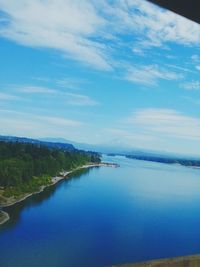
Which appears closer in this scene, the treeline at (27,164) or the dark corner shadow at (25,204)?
the dark corner shadow at (25,204)

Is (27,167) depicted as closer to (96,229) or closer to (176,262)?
(96,229)

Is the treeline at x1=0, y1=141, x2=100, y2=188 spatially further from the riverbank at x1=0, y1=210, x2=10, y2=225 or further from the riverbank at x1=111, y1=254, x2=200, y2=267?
the riverbank at x1=111, y1=254, x2=200, y2=267

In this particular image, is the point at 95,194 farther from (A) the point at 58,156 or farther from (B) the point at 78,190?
(A) the point at 58,156

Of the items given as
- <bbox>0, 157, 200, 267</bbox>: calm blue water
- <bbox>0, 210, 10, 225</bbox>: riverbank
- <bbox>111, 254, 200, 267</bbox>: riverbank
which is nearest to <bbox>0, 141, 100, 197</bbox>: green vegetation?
<bbox>0, 157, 200, 267</bbox>: calm blue water

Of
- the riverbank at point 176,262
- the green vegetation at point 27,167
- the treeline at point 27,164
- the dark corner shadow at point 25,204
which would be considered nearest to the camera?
the riverbank at point 176,262

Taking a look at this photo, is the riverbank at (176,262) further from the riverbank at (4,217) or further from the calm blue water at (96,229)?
the riverbank at (4,217)

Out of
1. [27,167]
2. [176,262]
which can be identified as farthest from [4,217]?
[176,262]

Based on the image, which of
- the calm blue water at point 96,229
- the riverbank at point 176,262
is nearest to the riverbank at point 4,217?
the calm blue water at point 96,229

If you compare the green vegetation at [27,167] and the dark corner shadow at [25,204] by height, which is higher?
the green vegetation at [27,167]

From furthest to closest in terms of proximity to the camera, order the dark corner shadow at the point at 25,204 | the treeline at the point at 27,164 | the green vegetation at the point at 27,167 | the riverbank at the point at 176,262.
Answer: the treeline at the point at 27,164, the green vegetation at the point at 27,167, the dark corner shadow at the point at 25,204, the riverbank at the point at 176,262
